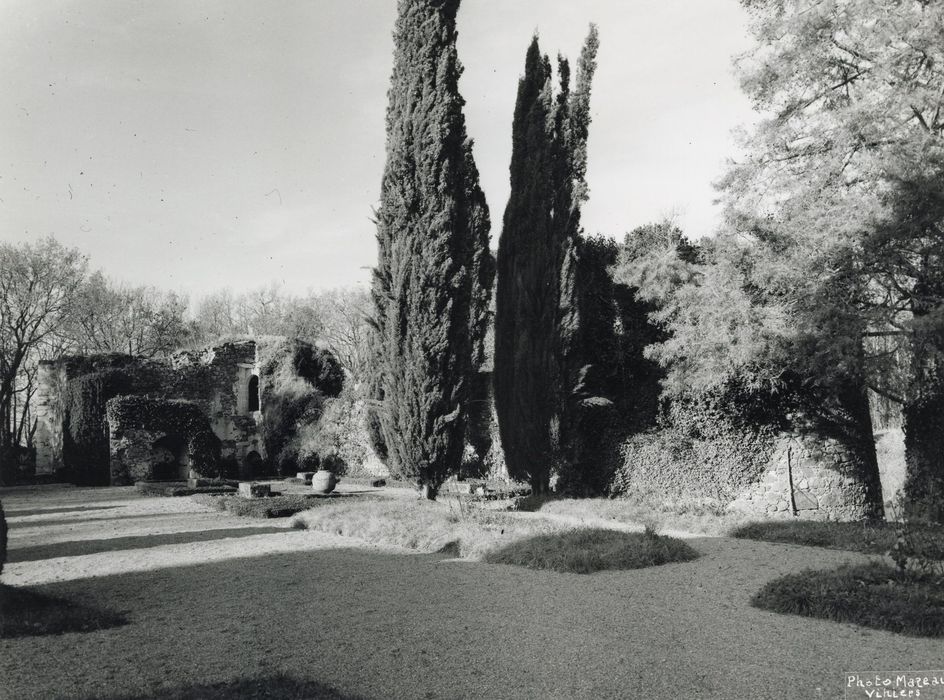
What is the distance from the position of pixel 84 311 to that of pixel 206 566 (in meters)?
25.7

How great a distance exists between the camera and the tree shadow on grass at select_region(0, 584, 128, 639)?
485cm

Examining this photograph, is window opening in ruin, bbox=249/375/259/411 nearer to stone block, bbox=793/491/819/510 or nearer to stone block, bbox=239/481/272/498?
stone block, bbox=239/481/272/498

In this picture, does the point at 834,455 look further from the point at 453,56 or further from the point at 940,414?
the point at 453,56

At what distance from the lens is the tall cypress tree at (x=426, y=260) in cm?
1306

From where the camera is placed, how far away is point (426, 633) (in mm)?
4723

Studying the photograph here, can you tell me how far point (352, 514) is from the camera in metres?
10.5

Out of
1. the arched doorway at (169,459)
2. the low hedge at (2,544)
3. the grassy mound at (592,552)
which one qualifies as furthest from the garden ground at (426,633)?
the arched doorway at (169,459)

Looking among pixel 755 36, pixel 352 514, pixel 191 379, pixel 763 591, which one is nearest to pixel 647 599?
pixel 763 591

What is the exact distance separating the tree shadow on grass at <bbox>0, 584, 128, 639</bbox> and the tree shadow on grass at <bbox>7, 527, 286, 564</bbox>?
2830 mm

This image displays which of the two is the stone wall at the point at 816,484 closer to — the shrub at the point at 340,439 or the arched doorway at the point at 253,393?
the shrub at the point at 340,439

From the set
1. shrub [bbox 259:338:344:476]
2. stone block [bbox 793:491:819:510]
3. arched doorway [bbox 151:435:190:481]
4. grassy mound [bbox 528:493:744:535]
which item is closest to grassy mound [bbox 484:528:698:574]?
grassy mound [bbox 528:493:744:535]

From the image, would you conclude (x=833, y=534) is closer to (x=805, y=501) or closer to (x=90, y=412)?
(x=805, y=501)

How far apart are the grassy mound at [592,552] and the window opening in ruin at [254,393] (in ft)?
70.6

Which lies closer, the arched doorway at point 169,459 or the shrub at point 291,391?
the arched doorway at point 169,459
